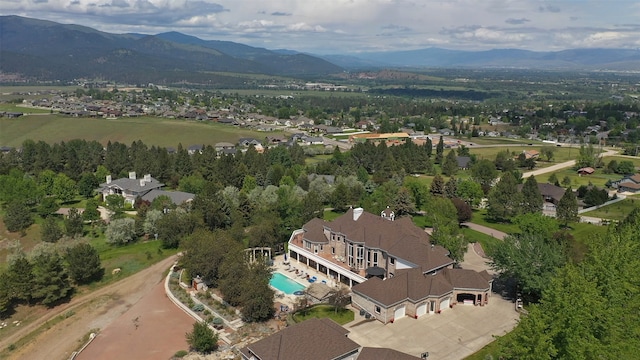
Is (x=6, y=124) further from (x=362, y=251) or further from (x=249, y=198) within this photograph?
(x=362, y=251)

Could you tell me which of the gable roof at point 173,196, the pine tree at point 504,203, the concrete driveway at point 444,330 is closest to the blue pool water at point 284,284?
the concrete driveway at point 444,330

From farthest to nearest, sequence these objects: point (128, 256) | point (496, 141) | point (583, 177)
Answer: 1. point (496, 141)
2. point (583, 177)
3. point (128, 256)

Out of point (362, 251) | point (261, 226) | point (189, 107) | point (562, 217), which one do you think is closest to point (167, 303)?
point (261, 226)

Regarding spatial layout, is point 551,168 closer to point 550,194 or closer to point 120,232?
point 550,194

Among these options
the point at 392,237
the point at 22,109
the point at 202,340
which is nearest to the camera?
the point at 202,340

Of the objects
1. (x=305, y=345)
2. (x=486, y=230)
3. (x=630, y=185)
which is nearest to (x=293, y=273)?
(x=305, y=345)
